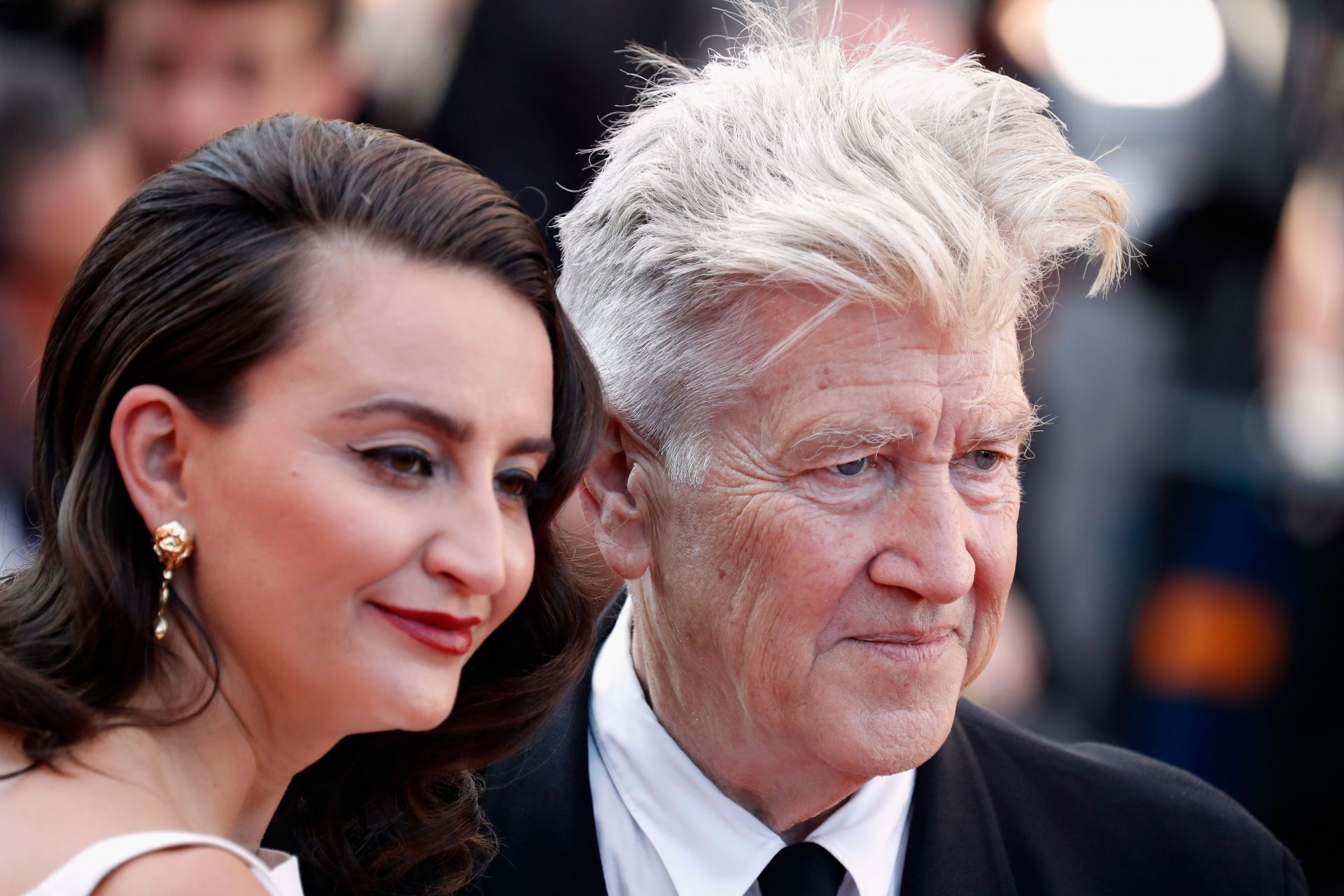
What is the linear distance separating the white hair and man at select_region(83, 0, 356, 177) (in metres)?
2.01

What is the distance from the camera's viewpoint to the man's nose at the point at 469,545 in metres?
2.00

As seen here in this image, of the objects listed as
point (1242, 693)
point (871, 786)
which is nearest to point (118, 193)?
point (871, 786)

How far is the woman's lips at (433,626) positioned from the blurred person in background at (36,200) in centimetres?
249

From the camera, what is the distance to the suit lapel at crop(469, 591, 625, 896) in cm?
262

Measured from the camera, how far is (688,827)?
105 inches

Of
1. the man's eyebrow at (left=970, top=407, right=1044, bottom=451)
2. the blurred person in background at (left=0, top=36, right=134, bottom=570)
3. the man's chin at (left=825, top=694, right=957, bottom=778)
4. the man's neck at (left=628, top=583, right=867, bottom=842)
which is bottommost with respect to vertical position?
the blurred person in background at (left=0, top=36, right=134, bottom=570)

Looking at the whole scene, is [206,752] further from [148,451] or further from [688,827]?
[688,827]

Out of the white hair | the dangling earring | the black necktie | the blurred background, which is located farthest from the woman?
the blurred background

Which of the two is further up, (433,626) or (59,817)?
(433,626)

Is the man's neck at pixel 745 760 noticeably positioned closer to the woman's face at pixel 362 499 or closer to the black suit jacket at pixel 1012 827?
the black suit jacket at pixel 1012 827

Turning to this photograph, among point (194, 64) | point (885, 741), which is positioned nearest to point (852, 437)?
point (885, 741)

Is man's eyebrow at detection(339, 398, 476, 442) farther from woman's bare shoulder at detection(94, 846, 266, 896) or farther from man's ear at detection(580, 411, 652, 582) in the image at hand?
man's ear at detection(580, 411, 652, 582)

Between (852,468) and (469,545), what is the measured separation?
0.82 metres

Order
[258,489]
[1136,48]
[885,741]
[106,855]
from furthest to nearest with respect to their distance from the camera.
A: [1136,48], [885,741], [258,489], [106,855]
